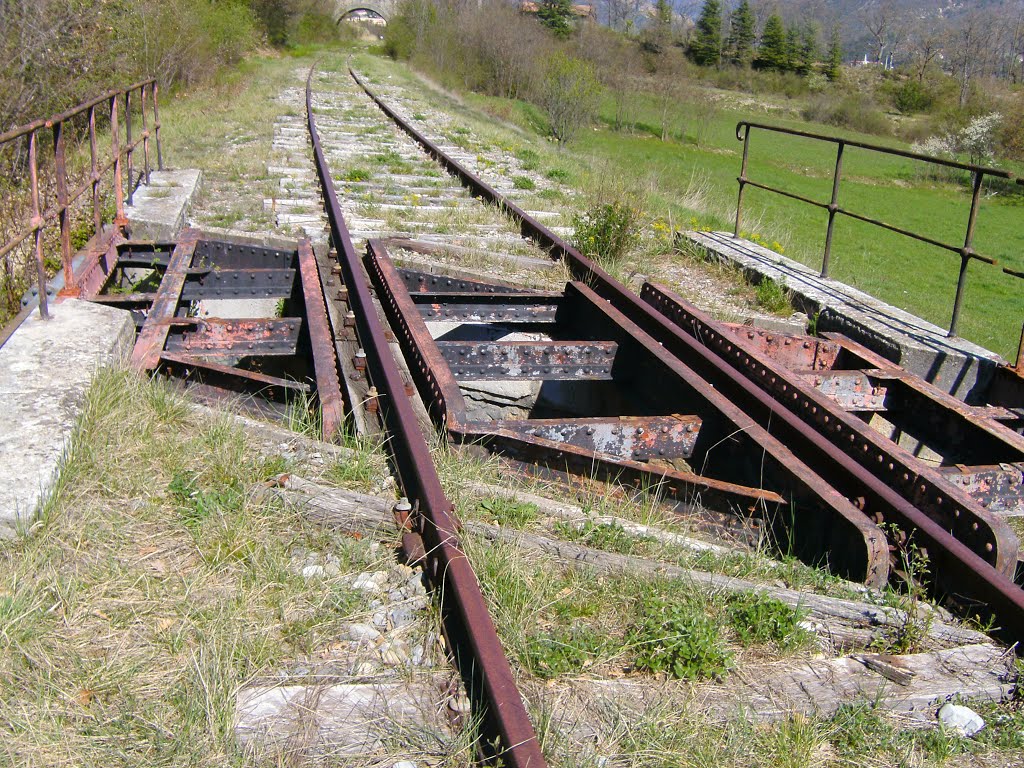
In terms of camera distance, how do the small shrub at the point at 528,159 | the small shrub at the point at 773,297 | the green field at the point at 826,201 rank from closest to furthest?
the small shrub at the point at 773,297, the green field at the point at 826,201, the small shrub at the point at 528,159

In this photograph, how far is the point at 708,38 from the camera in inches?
3602

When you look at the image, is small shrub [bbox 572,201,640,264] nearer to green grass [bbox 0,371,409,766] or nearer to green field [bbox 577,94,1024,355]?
green field [bbox 577,94,1024,355]

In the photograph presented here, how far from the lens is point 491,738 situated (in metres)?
2.06

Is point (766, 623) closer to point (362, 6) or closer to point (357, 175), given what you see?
point (357, 175)

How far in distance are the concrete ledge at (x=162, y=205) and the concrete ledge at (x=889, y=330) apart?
15.1 ft

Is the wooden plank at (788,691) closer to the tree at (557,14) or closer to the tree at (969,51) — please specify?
the tree at (557,14)

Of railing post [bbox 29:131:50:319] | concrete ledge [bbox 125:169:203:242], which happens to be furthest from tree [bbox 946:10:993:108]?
railing post [bbox 29:131:50:319]

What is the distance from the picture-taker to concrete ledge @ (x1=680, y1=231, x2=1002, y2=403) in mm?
5594

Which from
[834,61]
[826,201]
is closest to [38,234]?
[826,201]

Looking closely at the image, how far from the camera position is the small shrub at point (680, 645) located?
2.42 metres

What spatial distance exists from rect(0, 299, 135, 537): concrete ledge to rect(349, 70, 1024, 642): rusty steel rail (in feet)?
9.28

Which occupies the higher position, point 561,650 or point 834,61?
point 834,61

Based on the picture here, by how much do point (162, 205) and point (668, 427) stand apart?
5.40m

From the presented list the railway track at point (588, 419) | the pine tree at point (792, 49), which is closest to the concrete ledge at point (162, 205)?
the railway track at point (588, 419)
